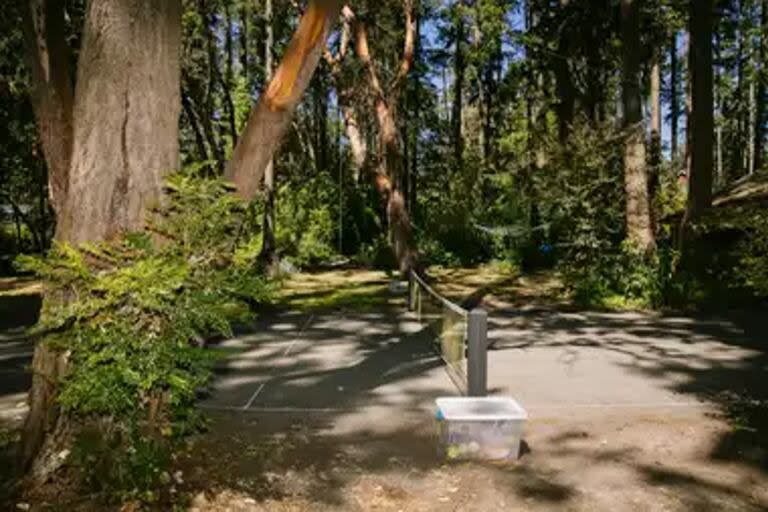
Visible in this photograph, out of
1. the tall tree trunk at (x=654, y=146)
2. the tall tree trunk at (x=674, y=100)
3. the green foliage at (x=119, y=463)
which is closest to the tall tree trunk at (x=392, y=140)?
the tall tree trunk at (x=654, y=146)

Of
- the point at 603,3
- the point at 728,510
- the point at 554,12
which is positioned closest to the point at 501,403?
the point at 728,510

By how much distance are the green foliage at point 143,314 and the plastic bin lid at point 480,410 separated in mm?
1809

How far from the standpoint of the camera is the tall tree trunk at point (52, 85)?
14.3ft

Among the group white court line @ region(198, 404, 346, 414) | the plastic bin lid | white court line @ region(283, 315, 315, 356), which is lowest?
white court line @ region(198, 404, 346, 414)

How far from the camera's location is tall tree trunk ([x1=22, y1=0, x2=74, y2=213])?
4359 mm

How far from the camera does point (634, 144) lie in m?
14.8

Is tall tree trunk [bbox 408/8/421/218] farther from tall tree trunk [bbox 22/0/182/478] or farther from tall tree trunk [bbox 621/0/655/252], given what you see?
tall tree trunk [bbox 22/0/182/478]

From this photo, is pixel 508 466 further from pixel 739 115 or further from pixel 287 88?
pixel 739 115

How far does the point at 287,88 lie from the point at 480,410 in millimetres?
2841

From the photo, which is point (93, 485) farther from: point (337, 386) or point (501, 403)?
point (337, 386)

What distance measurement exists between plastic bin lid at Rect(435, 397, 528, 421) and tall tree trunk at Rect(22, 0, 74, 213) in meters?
3.10

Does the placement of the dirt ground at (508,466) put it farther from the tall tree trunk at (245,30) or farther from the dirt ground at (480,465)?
the tall tree trunk at (245,30)

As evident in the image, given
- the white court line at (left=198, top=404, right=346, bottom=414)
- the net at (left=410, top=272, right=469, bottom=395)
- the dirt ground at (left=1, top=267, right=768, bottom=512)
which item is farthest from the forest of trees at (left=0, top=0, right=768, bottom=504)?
the net at (left=410, top=272, right=469, bottom=395)

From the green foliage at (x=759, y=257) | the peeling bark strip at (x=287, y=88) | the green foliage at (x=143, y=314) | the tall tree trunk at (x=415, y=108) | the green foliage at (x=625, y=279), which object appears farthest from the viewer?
the tall tree trunk at (x=415, y=108)
